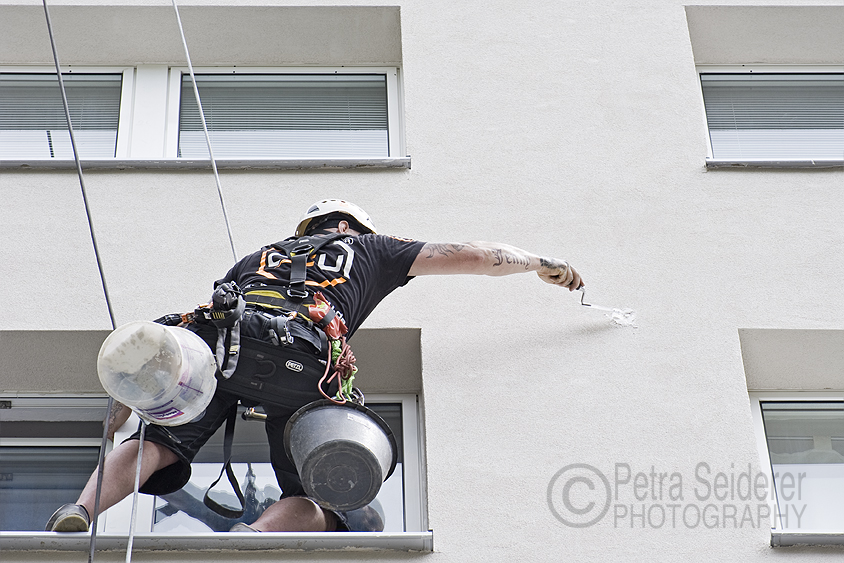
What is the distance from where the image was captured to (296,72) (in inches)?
268

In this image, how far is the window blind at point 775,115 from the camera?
663 cm

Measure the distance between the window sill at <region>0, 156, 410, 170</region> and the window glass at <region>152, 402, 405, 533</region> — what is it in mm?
1237

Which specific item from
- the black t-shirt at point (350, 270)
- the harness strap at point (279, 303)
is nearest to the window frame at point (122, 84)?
the black t-shirt at point (350, 270)

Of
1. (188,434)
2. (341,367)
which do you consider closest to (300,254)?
(341,367)

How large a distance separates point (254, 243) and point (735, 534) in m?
2.63

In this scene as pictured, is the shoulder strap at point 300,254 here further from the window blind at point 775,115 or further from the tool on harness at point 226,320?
the window blind at point 775,115

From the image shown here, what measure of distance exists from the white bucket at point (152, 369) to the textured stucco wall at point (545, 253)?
1.02 meters

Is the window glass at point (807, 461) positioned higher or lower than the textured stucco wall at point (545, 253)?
lower

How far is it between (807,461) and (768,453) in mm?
191

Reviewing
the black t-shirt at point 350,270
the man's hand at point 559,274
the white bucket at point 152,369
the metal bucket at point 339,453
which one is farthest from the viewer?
the man's hand at point 559,274

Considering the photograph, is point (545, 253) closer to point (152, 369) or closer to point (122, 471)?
point (122, 471)

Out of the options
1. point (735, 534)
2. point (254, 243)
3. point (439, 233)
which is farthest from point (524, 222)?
point (735, 534)

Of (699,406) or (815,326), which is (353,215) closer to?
(699,406)

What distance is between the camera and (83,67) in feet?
22.2
